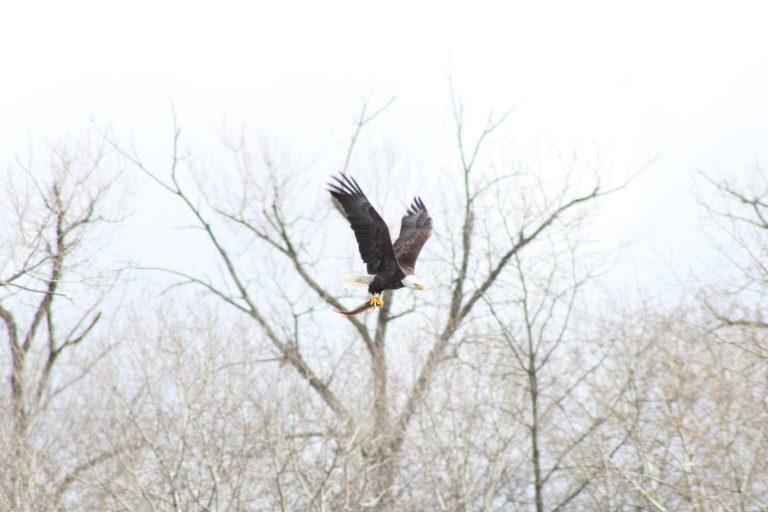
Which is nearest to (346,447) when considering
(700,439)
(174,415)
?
(174,415)

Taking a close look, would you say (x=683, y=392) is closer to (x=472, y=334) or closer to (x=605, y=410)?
(x=605, y=410)

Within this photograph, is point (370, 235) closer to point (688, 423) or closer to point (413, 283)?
point (413, 283)

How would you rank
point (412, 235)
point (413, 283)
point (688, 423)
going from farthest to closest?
point (688, 423)
point (412, 235)
point (413, 283)

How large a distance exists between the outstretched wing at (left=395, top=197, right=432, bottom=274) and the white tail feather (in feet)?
2.77

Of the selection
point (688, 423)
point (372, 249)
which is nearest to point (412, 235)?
A: point (372, 249)

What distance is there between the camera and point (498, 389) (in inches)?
628

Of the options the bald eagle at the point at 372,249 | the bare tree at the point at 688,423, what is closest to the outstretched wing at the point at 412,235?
the bald eagle at the point at 372,249

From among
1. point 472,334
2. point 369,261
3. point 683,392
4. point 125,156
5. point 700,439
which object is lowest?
point 369,261

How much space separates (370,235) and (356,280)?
1.16 ft

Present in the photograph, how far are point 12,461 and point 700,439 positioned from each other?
34.9ft

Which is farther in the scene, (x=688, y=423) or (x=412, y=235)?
(x=688, y=423)

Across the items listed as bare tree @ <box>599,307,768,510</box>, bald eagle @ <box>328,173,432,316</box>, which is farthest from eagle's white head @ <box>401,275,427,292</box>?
bare tree @ <box>599,307,768,510</box>

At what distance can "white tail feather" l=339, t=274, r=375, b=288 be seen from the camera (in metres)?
6.50

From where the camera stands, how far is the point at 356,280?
6535 mm
